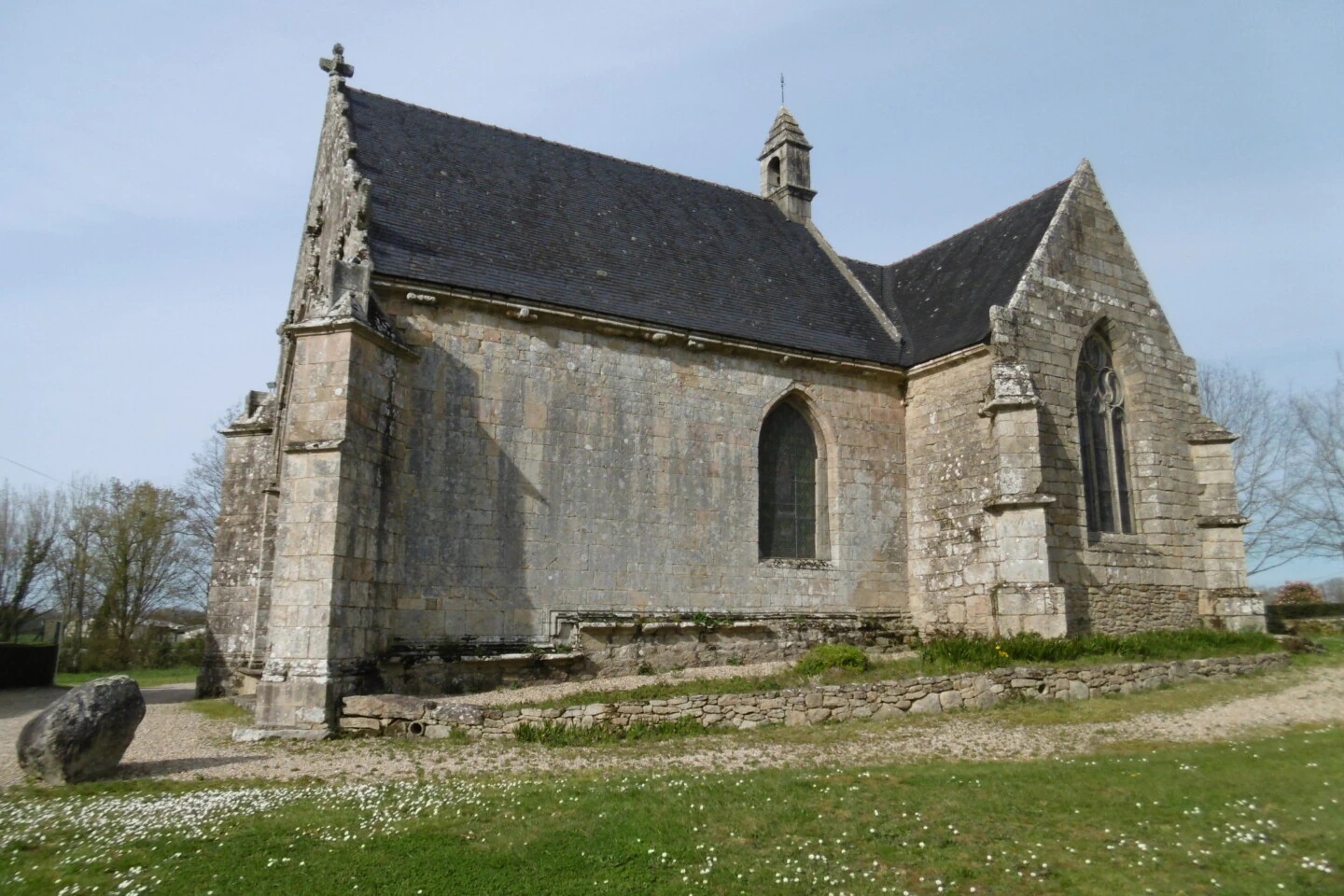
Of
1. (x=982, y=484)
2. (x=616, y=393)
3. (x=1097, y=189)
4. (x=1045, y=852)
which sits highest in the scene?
(x=1097, y=189)

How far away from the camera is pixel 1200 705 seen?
38.0ft

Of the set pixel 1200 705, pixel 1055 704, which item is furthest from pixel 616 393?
pixel 1200 705

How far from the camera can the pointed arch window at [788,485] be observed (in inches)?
633

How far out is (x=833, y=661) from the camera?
43.3ft

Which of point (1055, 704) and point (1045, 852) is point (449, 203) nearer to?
point (1055, 704)

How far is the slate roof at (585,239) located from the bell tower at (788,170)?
170 cm

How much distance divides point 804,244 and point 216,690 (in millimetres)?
14720

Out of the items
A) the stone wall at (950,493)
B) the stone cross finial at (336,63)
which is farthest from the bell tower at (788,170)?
the stone cross finial at (336,63)

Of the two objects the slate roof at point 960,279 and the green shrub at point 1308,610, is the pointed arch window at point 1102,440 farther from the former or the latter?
the green shrub at point 1308,610

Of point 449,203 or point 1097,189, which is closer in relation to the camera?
point 449,203

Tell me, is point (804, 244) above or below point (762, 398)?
above

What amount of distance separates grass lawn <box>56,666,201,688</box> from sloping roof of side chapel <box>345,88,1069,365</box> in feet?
46.0

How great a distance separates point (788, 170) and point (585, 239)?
296 inches

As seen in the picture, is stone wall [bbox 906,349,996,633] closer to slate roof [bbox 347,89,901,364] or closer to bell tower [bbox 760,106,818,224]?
slate roof [bbox 347,89,901,364]
